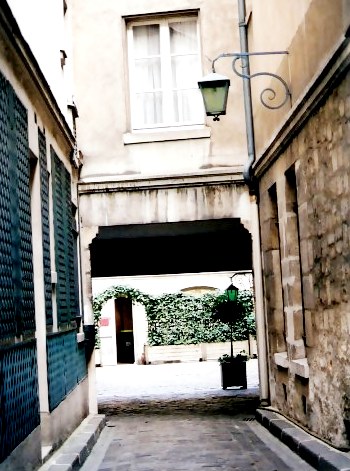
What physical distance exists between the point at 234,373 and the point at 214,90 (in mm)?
9483

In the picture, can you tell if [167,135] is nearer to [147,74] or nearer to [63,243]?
[147,74]

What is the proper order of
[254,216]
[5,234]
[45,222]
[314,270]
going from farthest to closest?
[254,216], [45,222], [314,270], [5,234]

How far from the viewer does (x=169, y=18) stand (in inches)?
531

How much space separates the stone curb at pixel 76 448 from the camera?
25.6 ft

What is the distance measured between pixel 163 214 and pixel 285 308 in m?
3.30

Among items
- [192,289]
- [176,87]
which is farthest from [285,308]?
[192,289]

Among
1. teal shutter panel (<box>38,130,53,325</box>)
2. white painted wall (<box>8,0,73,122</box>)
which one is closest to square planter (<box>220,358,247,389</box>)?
white painted wall (<box>8,0,73,122</box>)

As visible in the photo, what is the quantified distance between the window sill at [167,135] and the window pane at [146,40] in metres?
1.41

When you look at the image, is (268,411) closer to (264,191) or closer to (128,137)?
(264,191)

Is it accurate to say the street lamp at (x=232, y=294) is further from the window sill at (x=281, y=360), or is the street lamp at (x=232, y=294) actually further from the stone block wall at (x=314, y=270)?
the window sill at (x=281, y=360)

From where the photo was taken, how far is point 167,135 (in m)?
13.1

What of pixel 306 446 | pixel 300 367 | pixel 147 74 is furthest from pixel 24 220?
pixel 147 74

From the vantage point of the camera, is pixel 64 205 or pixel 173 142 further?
pixel 173 142

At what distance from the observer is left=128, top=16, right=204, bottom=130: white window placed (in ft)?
44.1
